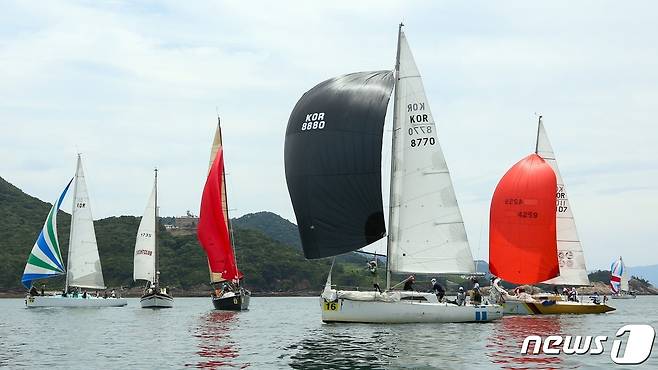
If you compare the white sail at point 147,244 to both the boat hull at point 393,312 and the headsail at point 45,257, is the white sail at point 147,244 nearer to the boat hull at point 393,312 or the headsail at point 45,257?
the headsail at point 45,257

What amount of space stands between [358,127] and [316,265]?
129m

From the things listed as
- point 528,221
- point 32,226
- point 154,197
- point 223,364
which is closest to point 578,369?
point 223,364

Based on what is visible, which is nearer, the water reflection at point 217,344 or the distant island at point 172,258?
the water reflection at point 217,344

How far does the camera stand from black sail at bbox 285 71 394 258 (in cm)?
4091

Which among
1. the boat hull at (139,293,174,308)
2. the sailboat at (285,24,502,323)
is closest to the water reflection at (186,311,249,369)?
the sailboat at (285,24,502,323)

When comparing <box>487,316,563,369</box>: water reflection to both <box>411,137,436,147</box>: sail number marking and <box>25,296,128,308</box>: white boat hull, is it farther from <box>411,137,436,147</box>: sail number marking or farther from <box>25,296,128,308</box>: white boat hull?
<box>25,296,128,308</box>: white boat hull

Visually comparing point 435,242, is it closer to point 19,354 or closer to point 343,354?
point 343,354

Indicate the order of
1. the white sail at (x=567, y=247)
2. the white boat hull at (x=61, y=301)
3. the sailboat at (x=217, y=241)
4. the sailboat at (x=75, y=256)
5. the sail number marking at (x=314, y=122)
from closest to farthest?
1. the sail number marking at (x=314, y=122)
2. the white sail at (x=567, y=247)
3. the sailboat at (x=217, y=241)
4. the white boat hull at (x=61, y=301)
5. the sailboat at (x=75, y=256)

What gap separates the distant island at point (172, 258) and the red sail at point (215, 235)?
69.1 metres

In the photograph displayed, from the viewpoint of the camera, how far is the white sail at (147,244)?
251 feet

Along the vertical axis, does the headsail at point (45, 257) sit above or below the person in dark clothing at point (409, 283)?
above

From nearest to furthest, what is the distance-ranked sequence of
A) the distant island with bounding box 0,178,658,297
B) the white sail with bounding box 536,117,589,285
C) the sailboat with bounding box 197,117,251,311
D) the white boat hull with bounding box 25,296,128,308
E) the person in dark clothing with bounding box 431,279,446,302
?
the person in dark clothing with bounding box 431,279,446,302, the white sail with bounding box 536,117,589,285, the sailboat with bounding box 197,117,251,311, the white boat hull with bounding box 25,296,128,308, the distant island with bounding box 0,178,658,297

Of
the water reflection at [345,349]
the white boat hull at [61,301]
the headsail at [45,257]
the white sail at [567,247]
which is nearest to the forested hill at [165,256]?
the headsail at [45,257]

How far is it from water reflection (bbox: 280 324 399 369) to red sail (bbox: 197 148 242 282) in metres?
24.5
